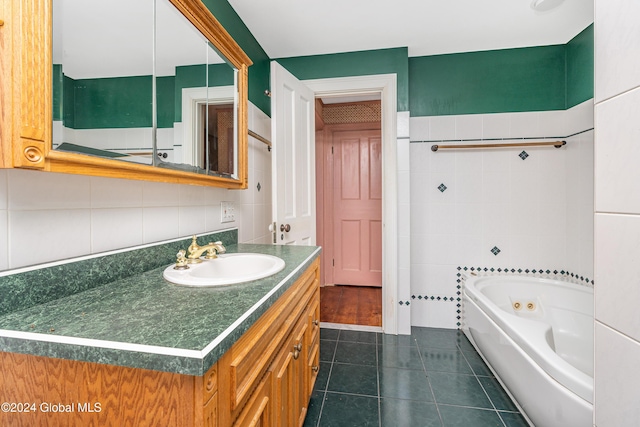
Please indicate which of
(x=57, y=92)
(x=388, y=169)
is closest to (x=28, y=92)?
(x=57, y=92)

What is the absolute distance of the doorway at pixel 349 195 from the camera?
347 centimetres

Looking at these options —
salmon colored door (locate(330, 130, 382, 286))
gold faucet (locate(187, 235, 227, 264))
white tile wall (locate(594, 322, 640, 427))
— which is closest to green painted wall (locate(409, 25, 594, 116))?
salmon colored door (locate(330, 130, 382, 286))

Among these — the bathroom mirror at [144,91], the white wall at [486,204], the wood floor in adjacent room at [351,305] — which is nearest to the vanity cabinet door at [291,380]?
the bathroom mirror at [144,91]

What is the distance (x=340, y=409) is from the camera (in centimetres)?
147

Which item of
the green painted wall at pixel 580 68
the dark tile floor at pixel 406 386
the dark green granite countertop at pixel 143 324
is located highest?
the green painted wall at pixel 580 68

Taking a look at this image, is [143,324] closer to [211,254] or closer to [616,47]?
[211,254]

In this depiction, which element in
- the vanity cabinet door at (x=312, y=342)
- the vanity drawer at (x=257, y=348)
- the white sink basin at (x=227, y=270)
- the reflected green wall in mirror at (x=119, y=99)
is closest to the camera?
the vanity drawer at (x=257, y=348)

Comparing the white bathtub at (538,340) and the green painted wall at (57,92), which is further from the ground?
the green painted wall at (57,92)

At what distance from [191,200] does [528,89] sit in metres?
2.67

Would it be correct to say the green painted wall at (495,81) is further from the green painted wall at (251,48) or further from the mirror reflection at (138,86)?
the mirror reflection at (138,86)

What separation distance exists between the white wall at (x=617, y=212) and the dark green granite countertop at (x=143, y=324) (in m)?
0.71

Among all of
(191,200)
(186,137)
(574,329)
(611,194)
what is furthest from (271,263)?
(574,329)

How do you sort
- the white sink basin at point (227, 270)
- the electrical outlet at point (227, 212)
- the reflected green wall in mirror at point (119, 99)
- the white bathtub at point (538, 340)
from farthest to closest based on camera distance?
1. the electrical outlet at point (227, 212)
2. the white bathtub at point (538, 340)
3. the white sink basin at point (227, 270)
4. the reflected green wall in mirror at point (119, 99)

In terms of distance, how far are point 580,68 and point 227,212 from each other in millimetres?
2713
